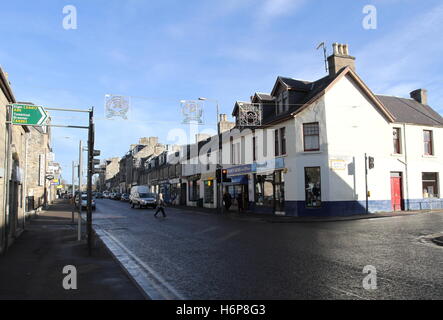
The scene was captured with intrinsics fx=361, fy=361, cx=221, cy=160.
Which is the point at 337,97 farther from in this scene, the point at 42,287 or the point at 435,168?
the point at 42,287

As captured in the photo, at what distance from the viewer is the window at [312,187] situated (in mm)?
22875

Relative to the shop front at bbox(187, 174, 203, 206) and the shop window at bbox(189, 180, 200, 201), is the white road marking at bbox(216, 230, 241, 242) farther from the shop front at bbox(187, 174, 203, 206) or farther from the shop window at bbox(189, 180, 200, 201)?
the shop window at bbox(189, 180, 200, 201)

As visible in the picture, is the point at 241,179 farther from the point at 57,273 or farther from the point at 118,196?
the point at 118,196

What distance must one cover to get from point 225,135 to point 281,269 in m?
26.7

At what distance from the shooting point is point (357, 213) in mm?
23234

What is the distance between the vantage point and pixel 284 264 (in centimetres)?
852

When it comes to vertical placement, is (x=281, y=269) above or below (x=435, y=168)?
below

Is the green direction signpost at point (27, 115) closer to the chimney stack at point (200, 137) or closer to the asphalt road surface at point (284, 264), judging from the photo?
Result: the asphalt road surface at point (284, 264)

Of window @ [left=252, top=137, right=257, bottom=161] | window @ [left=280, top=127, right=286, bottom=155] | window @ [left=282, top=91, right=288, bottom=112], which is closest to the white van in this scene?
window @ [left=252, top=137, right=257, bottom=161]

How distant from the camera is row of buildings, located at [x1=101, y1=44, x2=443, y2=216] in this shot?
23078 mm

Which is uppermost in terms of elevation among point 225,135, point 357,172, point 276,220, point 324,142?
point 225,135

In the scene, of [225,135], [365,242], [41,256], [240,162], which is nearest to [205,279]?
[41,256]

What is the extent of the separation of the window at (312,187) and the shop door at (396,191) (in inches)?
242
